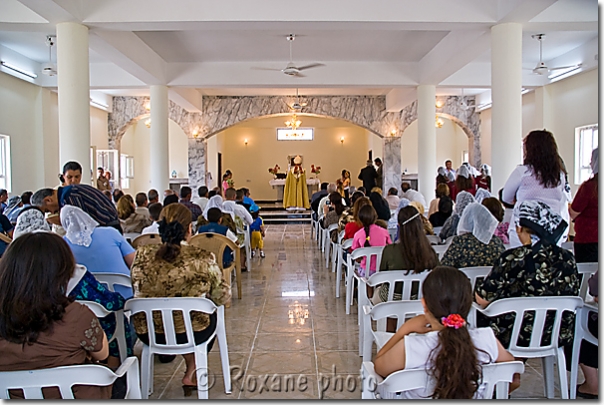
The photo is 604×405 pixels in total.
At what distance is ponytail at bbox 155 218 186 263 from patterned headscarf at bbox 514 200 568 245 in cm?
179

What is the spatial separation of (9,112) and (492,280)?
9.67 m

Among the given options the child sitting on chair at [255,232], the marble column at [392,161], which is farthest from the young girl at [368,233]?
the marble column at [392,161]

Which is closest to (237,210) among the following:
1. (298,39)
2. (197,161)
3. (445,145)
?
(298,39)

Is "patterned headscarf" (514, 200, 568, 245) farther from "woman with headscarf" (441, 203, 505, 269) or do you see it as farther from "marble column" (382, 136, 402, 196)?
"marble column" (382, 136, 402, 196)

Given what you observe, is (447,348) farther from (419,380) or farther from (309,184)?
(309,184)

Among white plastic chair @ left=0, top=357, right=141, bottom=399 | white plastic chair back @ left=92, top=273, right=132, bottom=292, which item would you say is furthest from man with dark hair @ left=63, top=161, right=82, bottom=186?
white plastic chair @ left=0, top=357, right=141, bottom=399

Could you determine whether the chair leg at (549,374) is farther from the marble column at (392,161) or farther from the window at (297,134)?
the window at (297,134)

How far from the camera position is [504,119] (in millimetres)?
6117

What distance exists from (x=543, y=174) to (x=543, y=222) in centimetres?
132

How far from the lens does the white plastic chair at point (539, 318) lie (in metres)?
2.47

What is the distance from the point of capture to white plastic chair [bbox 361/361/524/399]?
1.80m

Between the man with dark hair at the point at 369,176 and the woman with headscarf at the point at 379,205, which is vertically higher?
the man with dark hair at the point at 369,176

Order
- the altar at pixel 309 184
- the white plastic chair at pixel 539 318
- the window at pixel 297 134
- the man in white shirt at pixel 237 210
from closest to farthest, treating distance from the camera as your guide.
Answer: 1. the white plastic chair at pixel 539 318
2. the man in white shirt at pixel 237 210
3. the altar at pixel 309 184
4. the window at pixel 297 134

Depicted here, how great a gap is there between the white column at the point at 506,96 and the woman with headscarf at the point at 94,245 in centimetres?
444
